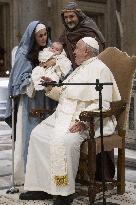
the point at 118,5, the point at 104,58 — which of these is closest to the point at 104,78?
the point at 104,58

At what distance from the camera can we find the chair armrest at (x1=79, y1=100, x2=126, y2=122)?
410cm

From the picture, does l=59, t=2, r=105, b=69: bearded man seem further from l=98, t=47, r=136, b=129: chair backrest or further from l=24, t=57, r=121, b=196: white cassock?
l=24, t=57, r=121, b=196: white cassock

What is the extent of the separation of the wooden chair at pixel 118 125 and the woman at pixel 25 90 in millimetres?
664

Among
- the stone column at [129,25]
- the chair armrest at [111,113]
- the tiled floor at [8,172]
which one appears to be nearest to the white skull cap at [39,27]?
the chair armrest at [111,113]

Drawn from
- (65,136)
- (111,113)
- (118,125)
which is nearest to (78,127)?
(65,136)

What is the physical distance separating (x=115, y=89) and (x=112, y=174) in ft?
3.33

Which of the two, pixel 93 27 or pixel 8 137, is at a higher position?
pixel 93 27

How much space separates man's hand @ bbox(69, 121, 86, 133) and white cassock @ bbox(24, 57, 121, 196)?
0.13 ft

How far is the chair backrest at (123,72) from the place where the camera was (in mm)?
4598

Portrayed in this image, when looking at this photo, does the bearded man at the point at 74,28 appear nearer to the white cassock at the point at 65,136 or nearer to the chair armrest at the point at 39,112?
the white cassock at the point at 65,136

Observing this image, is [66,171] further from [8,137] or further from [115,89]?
[8,137]

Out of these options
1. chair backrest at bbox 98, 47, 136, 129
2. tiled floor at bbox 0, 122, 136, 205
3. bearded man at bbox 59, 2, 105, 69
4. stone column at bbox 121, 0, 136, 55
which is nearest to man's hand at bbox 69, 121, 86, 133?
chair backrest at bbox 98, 47, 136, 129

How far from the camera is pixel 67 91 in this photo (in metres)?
4.47

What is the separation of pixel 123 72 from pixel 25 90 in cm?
102
